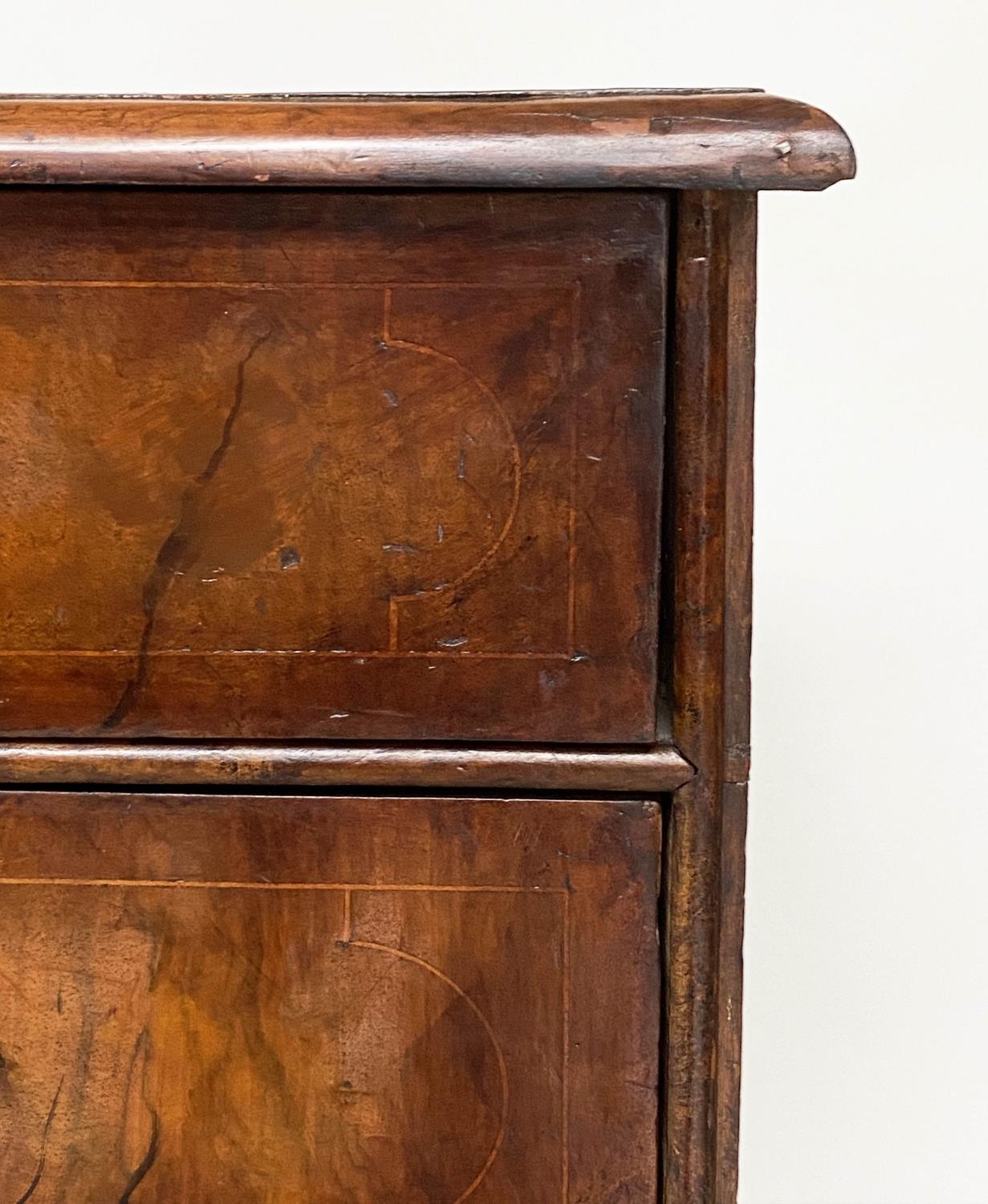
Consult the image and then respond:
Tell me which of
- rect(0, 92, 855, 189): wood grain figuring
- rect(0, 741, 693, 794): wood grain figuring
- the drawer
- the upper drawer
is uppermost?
rect(0, 92, 855, 189): wood grain figuring

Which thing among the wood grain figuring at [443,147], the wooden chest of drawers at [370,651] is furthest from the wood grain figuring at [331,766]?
the wood grain figuring at [443,147]

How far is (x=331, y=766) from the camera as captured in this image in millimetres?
810

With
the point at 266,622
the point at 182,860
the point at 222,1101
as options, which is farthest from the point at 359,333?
the point at 222,1101

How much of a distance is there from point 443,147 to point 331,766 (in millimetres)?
369

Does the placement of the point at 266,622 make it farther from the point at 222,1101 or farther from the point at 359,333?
the point at 222,1101

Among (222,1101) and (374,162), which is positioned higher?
(374,162)

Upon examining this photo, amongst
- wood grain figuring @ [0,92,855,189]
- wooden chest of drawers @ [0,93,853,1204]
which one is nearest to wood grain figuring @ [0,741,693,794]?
wooden chest of drawers @ [0,93,853,1204]

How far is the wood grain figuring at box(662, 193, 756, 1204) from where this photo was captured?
772mm

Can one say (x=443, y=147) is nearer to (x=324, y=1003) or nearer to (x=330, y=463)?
(x=330, y=463)

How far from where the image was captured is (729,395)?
30.6 inches

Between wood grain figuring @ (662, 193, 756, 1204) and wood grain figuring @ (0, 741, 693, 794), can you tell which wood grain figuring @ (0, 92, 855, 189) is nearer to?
wood grain figuring @ (662, 193, 756, 1204)

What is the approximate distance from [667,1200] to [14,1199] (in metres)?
0.42

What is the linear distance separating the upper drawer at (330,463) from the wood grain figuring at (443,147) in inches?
1.6

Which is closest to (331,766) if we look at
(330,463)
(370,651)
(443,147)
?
(370,651)
